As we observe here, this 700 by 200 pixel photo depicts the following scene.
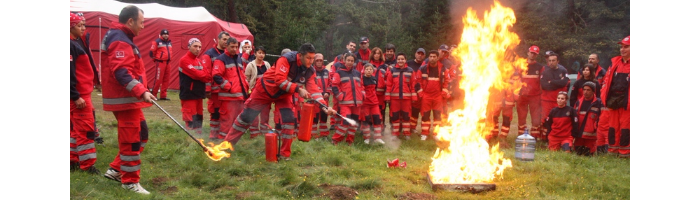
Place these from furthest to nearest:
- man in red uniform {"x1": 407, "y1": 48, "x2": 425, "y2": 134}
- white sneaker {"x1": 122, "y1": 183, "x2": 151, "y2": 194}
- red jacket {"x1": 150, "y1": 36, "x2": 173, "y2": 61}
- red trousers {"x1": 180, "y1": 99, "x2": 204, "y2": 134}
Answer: red jacket {"x1": 150, "y1": 36, "x2": 173, "y2": 61} → man in red uniform {"x1": 407, "y1": 48, "x2": 425, "y2": 134} → red trousers {"x1": 180, "y1": 99, "x2": 204, "y2": 134} → white sneaker {"x1": 122, "y1": 183, "x2": 151, "y2": 194}

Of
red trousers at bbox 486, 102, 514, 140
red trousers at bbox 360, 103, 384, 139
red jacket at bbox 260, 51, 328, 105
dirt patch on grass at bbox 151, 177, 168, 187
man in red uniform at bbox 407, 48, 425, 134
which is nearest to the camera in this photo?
dirt patch on grass at bbox 151, 177, 168, 187

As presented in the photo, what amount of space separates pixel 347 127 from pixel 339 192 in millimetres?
3915

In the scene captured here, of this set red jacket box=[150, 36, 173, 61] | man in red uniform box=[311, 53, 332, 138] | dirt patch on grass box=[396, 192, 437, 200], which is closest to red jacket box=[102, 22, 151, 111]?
dirt patch on grass box=[396, 192, 437, 200]

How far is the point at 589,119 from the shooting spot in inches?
368

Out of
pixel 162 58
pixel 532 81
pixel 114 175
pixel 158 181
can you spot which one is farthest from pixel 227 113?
pixel 162 58

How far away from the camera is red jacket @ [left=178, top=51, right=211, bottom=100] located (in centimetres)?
865

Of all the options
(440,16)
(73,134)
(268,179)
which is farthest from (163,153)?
(440,16)

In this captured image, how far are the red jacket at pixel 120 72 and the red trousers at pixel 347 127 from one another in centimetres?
457

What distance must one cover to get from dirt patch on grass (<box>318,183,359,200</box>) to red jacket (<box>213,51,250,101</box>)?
11.0ft

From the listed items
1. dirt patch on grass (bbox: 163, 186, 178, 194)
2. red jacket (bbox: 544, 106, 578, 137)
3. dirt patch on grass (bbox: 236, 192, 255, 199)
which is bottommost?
dirt patch on grass (bbox: 236, 192, 255, 199)

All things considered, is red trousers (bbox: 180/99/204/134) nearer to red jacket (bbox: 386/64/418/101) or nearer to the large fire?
red jacket (bbox: 386/64/418/101)

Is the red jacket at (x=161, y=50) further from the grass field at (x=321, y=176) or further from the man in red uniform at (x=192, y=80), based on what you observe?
the man in red uniform at (x=192, y=80)

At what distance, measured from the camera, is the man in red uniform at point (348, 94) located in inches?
377

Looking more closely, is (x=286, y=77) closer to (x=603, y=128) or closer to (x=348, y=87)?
(x=348, y=87)
